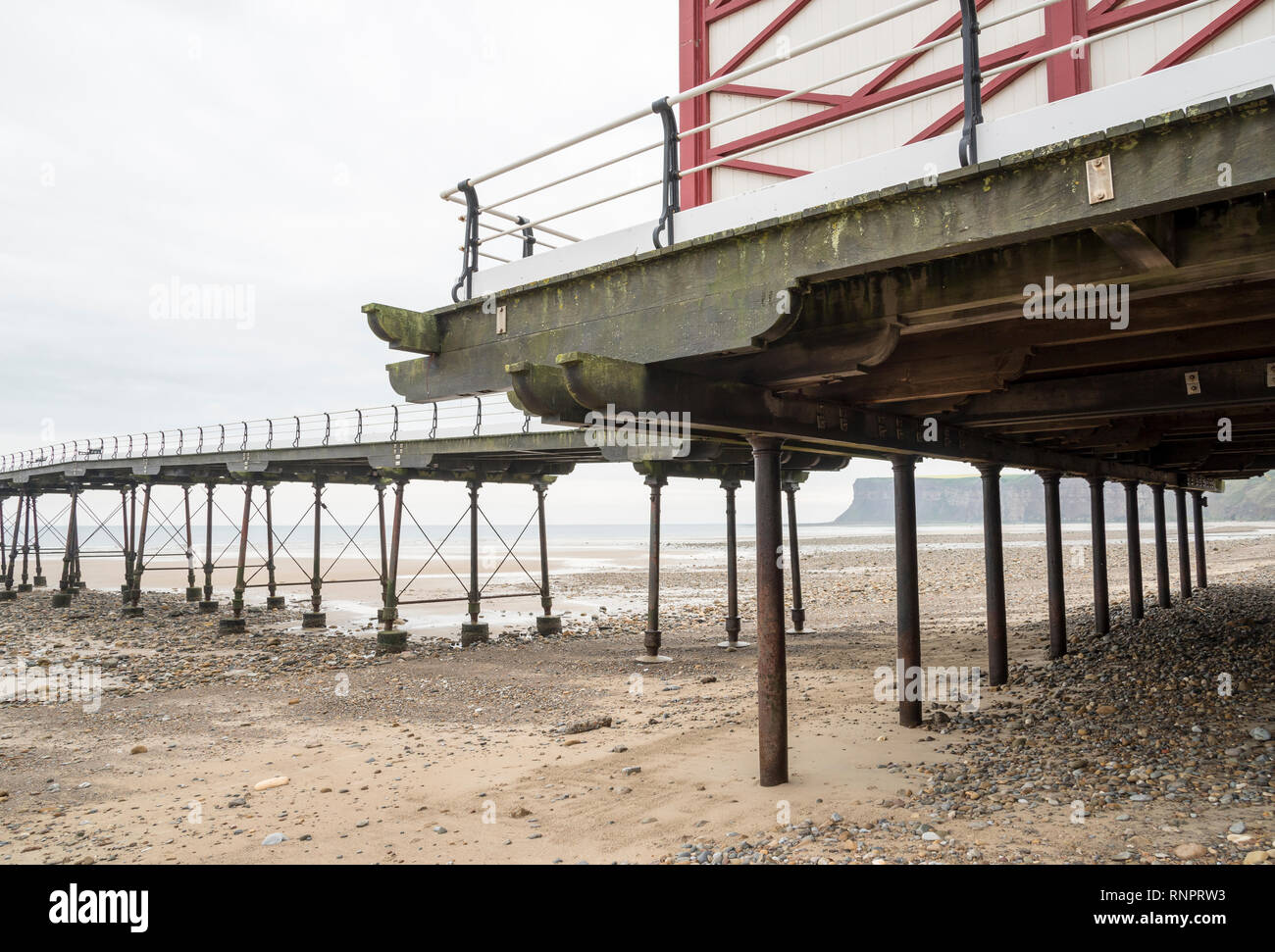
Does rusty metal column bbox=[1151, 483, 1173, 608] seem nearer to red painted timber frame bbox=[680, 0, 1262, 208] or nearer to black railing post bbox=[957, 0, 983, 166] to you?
red painted timber frame bbox=[680, 0, 1262, 208]

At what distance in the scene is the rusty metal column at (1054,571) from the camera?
38.6ft

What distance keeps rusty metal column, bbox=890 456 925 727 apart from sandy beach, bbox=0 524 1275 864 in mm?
318

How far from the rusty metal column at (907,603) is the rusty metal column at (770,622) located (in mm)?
2170

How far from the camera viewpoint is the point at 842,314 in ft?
16.6

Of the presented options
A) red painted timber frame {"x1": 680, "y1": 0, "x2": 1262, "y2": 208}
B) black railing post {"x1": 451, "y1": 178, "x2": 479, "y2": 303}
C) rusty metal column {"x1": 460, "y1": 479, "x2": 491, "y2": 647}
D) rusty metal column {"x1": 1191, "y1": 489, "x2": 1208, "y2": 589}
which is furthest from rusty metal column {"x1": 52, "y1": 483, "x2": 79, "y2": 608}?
rusty metal column {"x1": 1191, "y1": 489, "x2": 1208, "y2": 589}

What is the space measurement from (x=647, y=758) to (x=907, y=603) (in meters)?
3.14

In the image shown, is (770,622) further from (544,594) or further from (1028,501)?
(1028,501)

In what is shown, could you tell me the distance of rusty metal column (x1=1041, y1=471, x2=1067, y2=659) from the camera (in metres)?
11.8

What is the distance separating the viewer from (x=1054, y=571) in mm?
12008

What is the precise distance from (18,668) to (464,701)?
10367 mm

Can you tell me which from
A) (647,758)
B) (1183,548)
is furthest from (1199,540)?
(647,758)

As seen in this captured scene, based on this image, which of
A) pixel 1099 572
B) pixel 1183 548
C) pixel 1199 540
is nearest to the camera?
pixel 1099 572

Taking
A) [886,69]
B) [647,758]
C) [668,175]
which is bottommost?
[647,758]

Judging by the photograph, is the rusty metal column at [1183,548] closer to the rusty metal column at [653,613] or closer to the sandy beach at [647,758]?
the sandy beach at [647,758]
